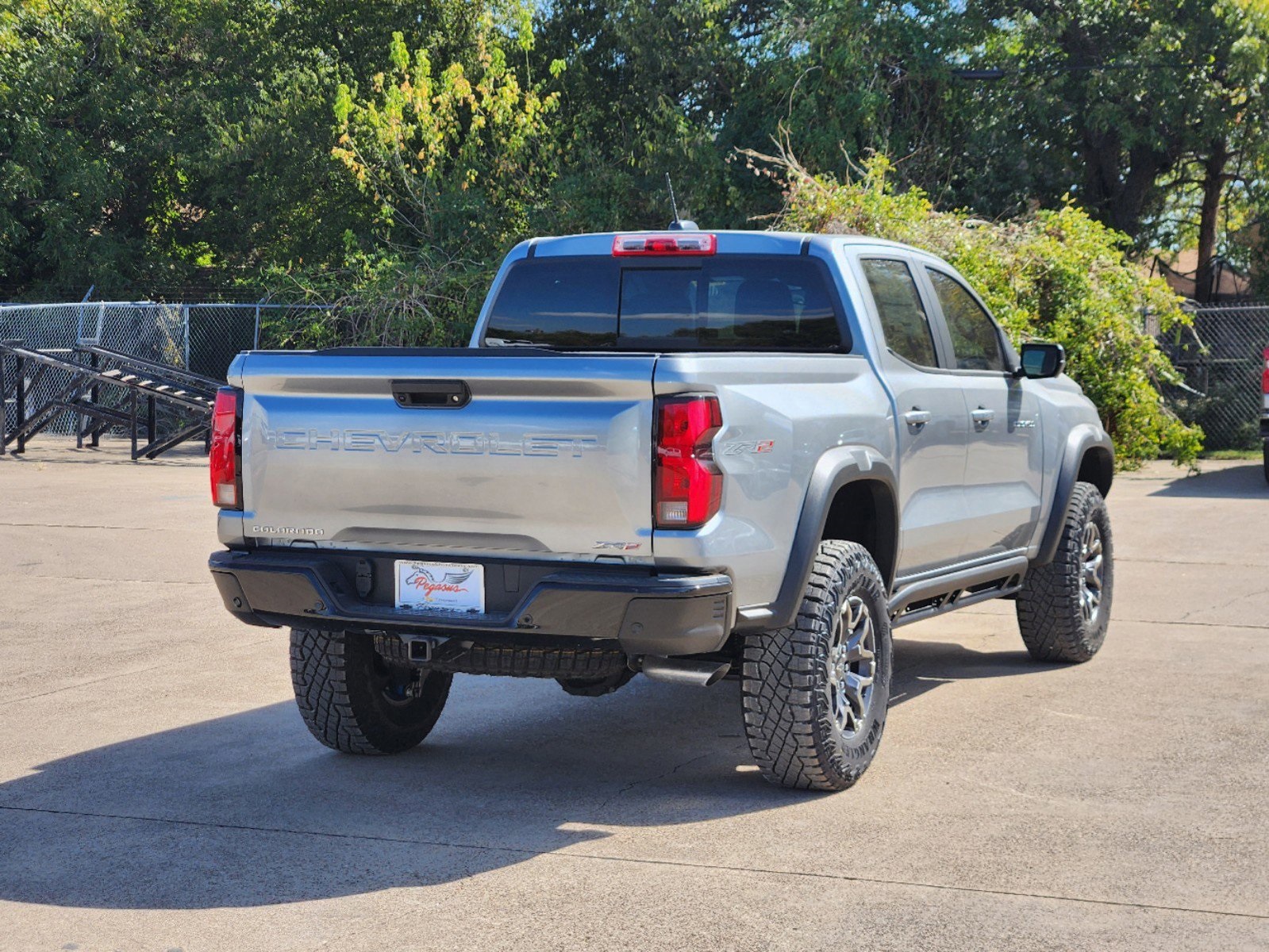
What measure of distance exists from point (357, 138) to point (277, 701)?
70.1 ft

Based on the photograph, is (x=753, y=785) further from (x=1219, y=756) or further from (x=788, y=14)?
(x=788, y=14)

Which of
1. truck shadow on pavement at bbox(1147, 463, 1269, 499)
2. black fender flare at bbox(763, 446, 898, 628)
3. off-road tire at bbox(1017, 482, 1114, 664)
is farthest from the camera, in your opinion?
truck shadow on pavement at bbox(1147, 463, 1269, 499)

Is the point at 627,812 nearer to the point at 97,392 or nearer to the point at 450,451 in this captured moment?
the point at 450,451

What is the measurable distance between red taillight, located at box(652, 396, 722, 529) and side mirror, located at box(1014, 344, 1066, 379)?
2.96 metres

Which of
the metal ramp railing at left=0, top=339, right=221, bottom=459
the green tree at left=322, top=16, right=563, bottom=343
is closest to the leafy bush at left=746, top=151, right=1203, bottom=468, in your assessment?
the green tree at left=322, top=16, right=563, bottom=343

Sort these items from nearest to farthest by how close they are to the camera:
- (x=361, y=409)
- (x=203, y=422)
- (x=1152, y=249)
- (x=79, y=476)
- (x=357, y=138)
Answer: (x=361, y=409) → (x=79, y=476) → (x=203, y=422) → (x=357, y=138) → (x=1152, y=249)

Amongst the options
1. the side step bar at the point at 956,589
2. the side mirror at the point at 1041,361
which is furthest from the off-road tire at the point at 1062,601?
the side mirror at the point at 1041,361

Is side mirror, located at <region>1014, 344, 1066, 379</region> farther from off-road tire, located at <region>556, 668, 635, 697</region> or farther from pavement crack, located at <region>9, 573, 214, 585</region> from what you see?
pavement crack, located at <region>9, 573, 214, 585</region>

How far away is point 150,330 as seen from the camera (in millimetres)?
25719

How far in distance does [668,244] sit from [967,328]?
1.65 m

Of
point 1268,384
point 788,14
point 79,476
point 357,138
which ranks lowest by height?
point 79,476

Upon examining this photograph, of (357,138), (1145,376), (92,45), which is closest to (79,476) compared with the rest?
(357,138)

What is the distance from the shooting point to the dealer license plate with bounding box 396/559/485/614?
5.26 meters

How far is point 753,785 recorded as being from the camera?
5832 millimetres
